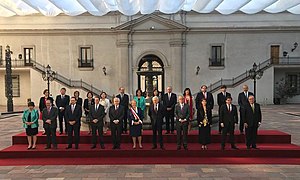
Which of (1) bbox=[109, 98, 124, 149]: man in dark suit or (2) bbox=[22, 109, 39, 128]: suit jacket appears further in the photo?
(2) bbox=[22, 109, 39, 128]: suit jacket

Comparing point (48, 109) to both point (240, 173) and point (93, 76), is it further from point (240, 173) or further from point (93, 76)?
point (93, 76)

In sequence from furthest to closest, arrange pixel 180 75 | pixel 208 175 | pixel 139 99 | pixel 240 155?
pixel 180 75 → pixel 139 99 → pixel 240 155 → pixel 208 175

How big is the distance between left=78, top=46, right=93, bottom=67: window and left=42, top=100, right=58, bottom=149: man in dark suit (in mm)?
22755

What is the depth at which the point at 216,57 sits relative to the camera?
30.8 m

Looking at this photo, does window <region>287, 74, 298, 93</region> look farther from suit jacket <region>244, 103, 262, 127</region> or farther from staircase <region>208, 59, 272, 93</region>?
suit jacket <region>244, 103, 262, 127</region>

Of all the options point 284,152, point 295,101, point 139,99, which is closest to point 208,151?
point 284,152

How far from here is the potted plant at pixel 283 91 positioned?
1178 inches

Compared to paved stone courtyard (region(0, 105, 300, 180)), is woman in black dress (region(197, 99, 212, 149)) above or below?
above

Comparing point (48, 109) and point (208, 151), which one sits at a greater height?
point (48, 109)

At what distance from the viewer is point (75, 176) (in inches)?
269

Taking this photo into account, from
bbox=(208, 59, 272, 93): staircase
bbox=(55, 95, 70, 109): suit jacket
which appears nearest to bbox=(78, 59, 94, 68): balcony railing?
bbox=(208, 59, 272, 93): staircase

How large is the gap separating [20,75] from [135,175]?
28.5 m

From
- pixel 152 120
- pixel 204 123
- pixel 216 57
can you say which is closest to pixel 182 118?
pixel 204 123

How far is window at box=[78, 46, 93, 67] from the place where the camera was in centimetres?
3098
